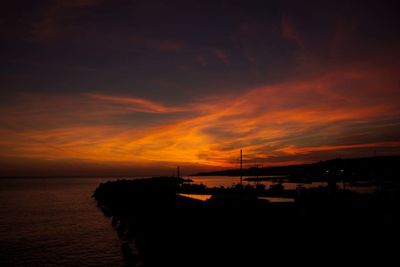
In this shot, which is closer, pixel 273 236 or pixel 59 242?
pixel 273 236

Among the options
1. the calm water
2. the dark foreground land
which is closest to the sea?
the calm water

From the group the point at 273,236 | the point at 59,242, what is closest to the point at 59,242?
the point at 59,242

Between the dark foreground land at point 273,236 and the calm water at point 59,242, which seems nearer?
the dark foreground land at point 273,236

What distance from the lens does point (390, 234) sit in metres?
15.6

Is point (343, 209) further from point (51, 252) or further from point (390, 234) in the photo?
point (51, 252)

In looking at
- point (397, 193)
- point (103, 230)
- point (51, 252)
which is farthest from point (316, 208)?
point (103, 230)

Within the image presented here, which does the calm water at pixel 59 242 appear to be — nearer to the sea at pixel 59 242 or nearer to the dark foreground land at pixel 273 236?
the sea at pixel 59 242

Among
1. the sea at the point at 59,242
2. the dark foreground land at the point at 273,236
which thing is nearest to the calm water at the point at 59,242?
the sea at the point at 59,242

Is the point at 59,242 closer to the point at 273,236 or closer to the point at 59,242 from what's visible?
the point at 59,242

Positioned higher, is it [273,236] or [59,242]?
[273,236]

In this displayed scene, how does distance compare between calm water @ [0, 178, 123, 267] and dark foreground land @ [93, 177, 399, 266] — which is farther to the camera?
calm water @ [0, 178, 123, 267]

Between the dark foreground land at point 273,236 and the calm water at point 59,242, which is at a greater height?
the dark foreground land at point 273,236

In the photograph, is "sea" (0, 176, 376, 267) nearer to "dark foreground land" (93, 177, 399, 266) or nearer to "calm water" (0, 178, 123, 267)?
"calm water" (0, 178, 123, 267)

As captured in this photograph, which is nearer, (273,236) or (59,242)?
(273,236)
